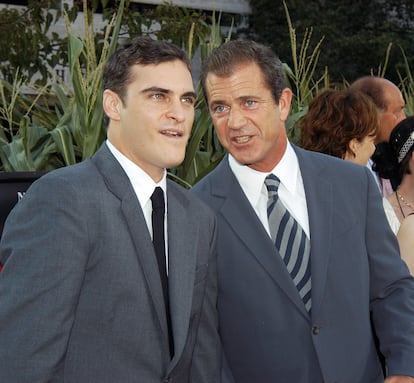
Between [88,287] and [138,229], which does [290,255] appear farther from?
[88,287]

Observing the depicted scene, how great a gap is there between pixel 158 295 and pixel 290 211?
30.8 inches

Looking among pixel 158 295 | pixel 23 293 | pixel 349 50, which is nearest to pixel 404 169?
pixel 158 295

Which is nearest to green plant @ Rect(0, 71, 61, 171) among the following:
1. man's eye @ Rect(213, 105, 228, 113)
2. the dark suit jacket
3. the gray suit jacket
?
man's eye @ Rect(213, 105, 228, 113)

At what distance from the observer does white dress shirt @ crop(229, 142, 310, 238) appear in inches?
110

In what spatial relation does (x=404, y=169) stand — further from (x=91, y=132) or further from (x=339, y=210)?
(x=91, y=132)

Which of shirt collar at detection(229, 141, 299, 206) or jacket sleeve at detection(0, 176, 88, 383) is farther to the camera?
shirt collar at detection(229, 141, 299, 206)

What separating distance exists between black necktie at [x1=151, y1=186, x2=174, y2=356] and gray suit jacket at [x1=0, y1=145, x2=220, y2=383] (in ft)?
0.10

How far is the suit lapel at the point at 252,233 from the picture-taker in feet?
8.63

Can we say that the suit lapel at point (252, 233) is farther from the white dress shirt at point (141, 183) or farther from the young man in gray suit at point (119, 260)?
the white dress shirt at point (141, 183)

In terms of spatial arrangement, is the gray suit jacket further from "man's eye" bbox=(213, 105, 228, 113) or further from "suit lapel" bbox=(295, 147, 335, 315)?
"man's eye" bbox=(213, 105, 228, 113)

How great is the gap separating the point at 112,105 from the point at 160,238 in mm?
457

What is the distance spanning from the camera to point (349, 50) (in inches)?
1082

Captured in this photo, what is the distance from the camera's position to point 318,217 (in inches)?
107

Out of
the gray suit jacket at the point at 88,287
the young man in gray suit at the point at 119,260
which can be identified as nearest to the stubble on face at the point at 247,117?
the young man in gray suit at the point at 119,260
